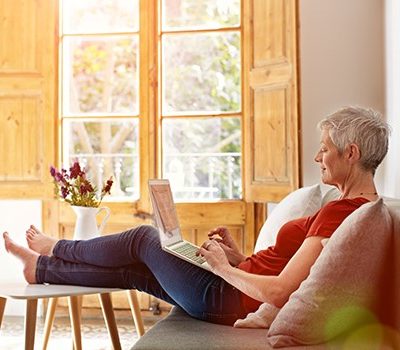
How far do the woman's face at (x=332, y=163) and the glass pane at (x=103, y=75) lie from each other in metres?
3.23

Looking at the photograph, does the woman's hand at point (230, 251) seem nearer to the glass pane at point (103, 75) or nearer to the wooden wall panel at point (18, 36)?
the wooden wall panel at point (18, 36)

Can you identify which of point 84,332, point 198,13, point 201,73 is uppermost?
point 198,13

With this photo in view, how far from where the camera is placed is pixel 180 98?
4590 millimetres

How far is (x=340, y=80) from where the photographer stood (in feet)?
12.1

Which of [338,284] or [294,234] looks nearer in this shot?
[338,284]

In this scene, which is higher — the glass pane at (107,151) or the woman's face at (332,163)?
the glass pane at (107,151)

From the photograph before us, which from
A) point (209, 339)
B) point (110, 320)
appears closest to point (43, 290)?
point (110, 320)

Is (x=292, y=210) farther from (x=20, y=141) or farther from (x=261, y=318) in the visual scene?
(x=20, y=141)

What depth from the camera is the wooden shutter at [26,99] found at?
4.27 meters

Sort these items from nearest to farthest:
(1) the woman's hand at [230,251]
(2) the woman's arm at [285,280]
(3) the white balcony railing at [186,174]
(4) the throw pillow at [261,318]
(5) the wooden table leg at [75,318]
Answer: (2) the woman's arm at [285,280]
(4) the throw pillow at [261,318]
(1) the woman's hand at [230,251]
(5) the wooden table leg at [75,318]
(3) the white balcony railing at [186,174]

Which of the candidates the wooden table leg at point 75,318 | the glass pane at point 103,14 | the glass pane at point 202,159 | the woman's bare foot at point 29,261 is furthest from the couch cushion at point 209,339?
the glass pane at point 103,14

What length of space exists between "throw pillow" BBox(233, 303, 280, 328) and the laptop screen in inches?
17.7

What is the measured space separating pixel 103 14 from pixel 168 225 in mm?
2628

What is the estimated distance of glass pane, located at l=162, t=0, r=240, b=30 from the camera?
4.39m
